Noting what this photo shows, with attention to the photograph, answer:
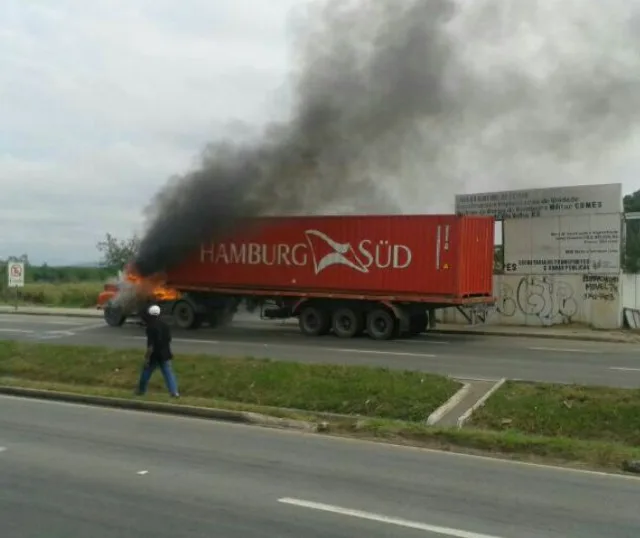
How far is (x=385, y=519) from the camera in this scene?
5586 mm

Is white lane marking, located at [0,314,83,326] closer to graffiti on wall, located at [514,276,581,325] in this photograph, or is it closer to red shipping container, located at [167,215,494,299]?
red shipping container, located at [167,215,494,299]

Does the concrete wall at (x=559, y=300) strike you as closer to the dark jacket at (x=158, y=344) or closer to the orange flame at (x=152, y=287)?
the orange flame at (x=152, y=287)

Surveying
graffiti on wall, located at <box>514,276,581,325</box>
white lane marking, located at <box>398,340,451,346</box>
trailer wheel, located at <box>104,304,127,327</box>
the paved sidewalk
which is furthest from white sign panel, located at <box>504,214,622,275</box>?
trailer wheel, located at <box>104,304,127,327</box>

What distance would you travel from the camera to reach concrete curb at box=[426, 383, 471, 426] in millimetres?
9914

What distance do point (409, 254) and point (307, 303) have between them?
10.7 ft

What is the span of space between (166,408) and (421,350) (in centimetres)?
839

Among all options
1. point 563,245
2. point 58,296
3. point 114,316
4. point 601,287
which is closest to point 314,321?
point 114,316

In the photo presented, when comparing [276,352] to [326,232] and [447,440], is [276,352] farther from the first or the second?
[447,440]

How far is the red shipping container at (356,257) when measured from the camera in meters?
19.9

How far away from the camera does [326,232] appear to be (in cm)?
2141

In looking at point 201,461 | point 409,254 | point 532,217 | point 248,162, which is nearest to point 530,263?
point 532,217

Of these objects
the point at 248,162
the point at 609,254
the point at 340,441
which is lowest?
the point at 340,441

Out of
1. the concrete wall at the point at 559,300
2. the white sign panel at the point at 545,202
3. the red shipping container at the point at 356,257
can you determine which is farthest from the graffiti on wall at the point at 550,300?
the red shipping container at the point at 356,257

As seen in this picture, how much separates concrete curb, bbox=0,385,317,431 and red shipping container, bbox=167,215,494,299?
34.2ft
